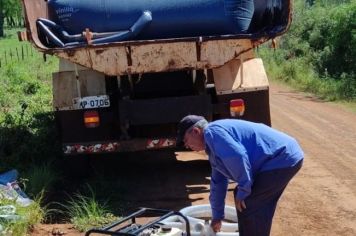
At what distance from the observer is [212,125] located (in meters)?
3.49

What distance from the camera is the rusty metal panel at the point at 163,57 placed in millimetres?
6012

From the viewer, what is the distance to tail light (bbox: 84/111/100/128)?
6277mm

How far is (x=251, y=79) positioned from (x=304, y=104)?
24.0ft

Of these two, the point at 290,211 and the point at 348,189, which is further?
the point at 348,189

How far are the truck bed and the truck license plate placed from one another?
0.38 meters

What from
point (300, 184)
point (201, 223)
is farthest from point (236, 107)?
point (201, 223)

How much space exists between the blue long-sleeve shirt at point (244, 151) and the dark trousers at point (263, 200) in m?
0.05

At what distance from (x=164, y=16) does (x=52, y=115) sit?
11.8ft

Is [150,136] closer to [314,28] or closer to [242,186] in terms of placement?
[242,186]

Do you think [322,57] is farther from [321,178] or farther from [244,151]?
[244,151]

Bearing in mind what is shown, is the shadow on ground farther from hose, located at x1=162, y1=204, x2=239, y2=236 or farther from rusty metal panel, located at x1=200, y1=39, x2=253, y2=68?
rusty metal panel, located at x1=200, y1=39, x2=253, y2=68

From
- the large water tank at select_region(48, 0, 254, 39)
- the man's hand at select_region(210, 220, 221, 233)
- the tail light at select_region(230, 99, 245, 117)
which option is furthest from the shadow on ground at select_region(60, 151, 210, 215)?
the man's hand at select_region(210, 220, 221, 233)

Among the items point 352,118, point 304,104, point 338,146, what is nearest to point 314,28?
point 304,104

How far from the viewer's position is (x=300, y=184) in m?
6.68
